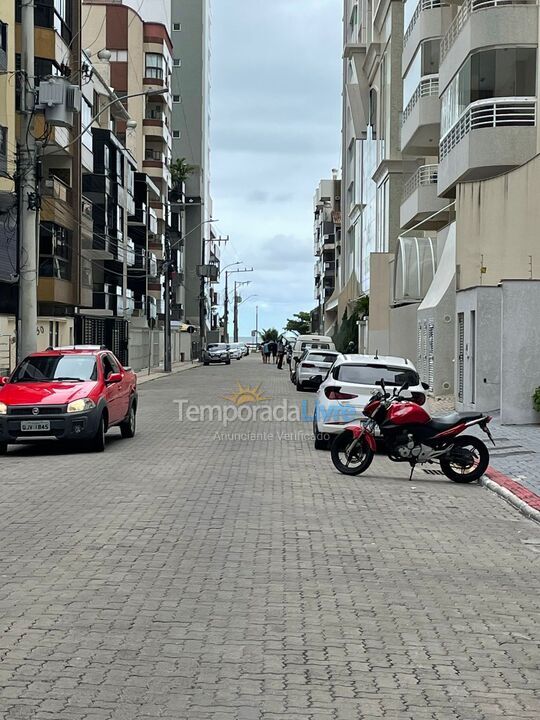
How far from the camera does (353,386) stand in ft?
53.9

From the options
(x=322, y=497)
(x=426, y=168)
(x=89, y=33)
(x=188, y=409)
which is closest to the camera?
(x=322, y=497)

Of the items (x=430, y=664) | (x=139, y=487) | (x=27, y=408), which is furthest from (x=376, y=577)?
(x=27, y=408)

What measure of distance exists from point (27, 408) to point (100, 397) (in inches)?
48.2

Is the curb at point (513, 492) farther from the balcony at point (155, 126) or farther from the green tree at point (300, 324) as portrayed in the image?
the green tree at point (300, 324)

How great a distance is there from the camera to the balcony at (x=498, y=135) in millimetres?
28859

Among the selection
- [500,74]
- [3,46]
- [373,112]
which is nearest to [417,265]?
[500,74]

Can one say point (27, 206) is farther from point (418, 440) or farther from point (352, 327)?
point (352, 327)

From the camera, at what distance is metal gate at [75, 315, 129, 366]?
51.9 metres

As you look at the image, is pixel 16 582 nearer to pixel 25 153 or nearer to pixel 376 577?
pixel 376 577

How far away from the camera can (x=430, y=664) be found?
18.4 ft

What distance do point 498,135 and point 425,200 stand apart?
10358mm

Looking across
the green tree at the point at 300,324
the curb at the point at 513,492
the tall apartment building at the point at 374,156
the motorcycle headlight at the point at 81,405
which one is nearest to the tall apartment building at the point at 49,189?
the tall apartment building at the point at 374,156

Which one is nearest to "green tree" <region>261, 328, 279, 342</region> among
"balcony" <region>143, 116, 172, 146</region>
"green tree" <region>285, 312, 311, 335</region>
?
"green tree" <region>285, 312, 311, 335</region>

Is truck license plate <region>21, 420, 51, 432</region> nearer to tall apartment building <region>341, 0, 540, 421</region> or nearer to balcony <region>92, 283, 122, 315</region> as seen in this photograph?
tall apartment building <region>341, 0, 540, 421</region>
